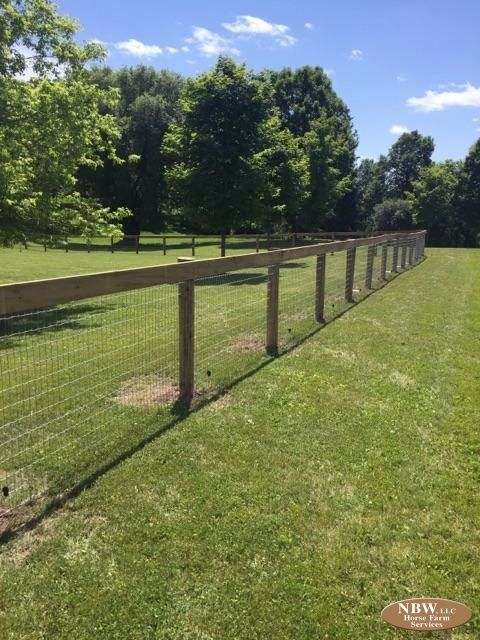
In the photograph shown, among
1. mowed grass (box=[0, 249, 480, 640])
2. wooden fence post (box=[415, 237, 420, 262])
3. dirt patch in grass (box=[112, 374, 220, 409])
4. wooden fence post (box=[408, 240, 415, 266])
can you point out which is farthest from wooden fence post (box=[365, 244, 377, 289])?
wooden fence post (box=[415, 237, 420, 262])

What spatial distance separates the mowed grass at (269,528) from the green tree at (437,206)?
Answer: 48.1 m

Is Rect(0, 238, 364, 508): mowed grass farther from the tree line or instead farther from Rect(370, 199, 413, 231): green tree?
Rect(370, 199, 413, 231): green tree

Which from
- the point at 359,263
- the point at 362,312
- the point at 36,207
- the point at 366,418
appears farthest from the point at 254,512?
the point at 359,263

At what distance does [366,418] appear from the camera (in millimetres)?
4871

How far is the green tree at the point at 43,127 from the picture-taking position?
33.2 ft

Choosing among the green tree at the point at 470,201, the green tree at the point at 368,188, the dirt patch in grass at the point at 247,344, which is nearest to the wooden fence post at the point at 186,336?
the dirt patch in grass at the point at 247,344

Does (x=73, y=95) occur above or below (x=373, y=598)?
above

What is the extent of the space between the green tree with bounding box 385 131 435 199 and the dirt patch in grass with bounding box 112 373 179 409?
6850cm

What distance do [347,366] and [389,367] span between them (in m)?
0.49

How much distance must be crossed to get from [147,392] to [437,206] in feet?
163

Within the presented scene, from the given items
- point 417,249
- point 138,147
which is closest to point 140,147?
point 138,147

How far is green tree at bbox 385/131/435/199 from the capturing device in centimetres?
7006

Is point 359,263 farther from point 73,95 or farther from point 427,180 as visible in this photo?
point 427,180

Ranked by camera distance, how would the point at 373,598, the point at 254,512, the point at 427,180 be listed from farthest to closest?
1. the point at 427,180
2. the point at 254,512
3. the point at 373,598
